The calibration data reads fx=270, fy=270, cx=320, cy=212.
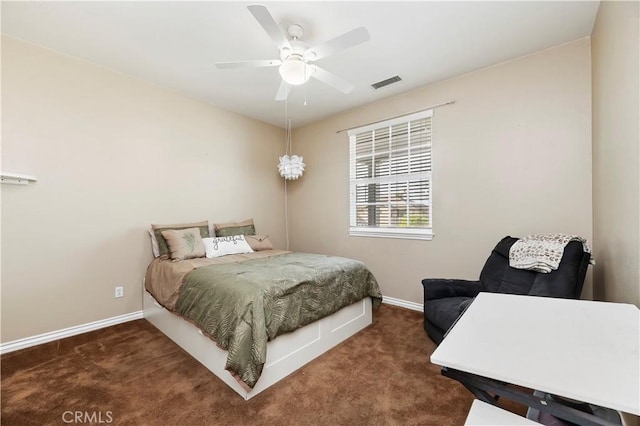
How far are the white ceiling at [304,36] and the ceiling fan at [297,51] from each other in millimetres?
336

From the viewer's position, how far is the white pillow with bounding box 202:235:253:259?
3.05 metres

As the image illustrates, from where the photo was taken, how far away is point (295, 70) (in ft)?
6.42

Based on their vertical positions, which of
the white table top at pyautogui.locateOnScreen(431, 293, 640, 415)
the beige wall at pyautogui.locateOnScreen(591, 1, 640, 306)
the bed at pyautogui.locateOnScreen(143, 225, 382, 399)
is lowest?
the bed at pyautogui.locateOnScreen(143, 225, 382, 399)

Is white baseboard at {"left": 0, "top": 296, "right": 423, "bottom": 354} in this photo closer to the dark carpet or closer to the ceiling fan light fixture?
the dark carpet

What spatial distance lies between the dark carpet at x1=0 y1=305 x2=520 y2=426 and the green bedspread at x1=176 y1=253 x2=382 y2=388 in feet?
1.03

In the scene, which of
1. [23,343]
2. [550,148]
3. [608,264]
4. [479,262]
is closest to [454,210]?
[479,262]

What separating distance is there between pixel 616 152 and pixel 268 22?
87.4 inches

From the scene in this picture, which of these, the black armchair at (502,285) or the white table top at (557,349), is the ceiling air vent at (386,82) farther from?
the white table top at (557,349)

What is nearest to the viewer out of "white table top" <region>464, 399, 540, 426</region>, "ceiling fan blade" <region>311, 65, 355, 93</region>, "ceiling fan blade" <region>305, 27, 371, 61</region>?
"white table top" <region>464, 399, 540, 426</region>

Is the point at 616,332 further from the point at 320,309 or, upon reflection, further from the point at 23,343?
the point at 23,343

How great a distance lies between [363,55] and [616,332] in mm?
2569

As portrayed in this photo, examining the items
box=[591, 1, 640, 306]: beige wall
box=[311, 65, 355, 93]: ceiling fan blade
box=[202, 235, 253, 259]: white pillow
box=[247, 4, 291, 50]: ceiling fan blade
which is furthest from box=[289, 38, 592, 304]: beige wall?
box=[247, 4, 291, 50]: ceiling fan blade
